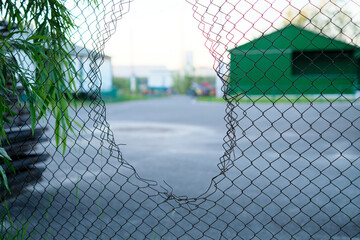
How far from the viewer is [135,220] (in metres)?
2.28

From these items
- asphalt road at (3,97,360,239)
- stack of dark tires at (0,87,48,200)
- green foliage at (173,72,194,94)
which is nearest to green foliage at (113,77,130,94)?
green foliage at (173,72,194,94)

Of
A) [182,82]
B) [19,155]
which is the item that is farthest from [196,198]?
[182,82]

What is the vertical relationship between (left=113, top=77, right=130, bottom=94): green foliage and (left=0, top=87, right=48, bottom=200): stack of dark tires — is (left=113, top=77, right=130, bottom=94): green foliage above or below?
below

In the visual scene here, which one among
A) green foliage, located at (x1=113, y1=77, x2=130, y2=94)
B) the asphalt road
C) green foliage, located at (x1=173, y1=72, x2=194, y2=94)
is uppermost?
the asphalt road

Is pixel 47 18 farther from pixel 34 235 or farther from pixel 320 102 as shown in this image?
pixel 320 102

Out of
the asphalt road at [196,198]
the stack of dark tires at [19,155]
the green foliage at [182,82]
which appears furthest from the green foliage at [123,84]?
the stack of dark tires at [19,155]

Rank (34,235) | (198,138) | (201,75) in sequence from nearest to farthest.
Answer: (34,235), (198,138), (201,75)

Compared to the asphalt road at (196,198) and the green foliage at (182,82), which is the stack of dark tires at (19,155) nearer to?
the asphalt road at (196,198)

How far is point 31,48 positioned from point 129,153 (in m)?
3.07

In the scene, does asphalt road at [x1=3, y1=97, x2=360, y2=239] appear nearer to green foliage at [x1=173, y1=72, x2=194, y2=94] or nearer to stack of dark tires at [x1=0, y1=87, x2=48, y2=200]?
stack of dark tires at [x1=0, y1=87, x2=48, y2=200]

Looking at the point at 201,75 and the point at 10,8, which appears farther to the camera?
the point at 201,75

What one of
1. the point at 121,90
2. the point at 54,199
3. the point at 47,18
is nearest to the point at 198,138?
the point at 54,199

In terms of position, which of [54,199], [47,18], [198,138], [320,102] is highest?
[47,18]

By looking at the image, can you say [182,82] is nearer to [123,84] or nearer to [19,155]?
[123,84]
